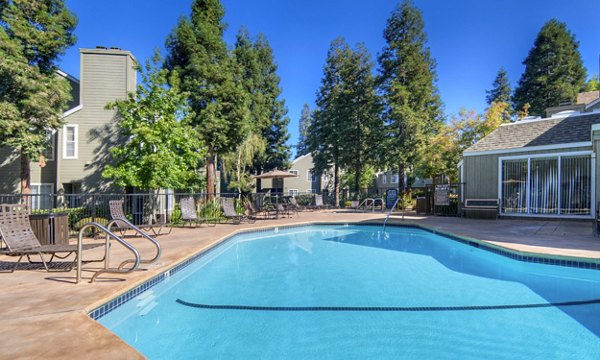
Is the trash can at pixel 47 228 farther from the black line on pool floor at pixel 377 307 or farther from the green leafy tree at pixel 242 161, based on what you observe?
the green leafy tree at pixel 242 161

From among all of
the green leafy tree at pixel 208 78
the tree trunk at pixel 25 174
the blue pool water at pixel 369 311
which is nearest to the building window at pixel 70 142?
the tree trunk at pixel 25 174

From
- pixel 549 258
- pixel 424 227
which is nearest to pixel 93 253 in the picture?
pixel 549 258

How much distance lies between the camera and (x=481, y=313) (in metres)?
4.06

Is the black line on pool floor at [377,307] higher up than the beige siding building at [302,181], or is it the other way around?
the beige siding building at [302,181]

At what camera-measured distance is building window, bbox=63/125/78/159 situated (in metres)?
13.0

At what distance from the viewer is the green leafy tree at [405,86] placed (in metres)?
19.5

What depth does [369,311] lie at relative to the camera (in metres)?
4.15

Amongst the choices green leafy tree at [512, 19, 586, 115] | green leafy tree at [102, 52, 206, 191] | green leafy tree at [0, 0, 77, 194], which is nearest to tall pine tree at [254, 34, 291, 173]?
green leafy tree at [102, 52, 206, 191]

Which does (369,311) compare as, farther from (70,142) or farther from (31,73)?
(70,142)

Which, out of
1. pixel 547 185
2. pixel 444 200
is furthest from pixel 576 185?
pixel 444 200

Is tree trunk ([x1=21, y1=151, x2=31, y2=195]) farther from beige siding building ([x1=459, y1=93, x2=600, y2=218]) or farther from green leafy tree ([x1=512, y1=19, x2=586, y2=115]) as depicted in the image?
green leafy tree ([x1=512, y1=19, x2=586, y2=115])

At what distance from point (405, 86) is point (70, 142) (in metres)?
17.6

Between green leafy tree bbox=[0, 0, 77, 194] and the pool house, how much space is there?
15.6 m

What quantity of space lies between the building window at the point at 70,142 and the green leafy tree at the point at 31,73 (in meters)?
0.57
